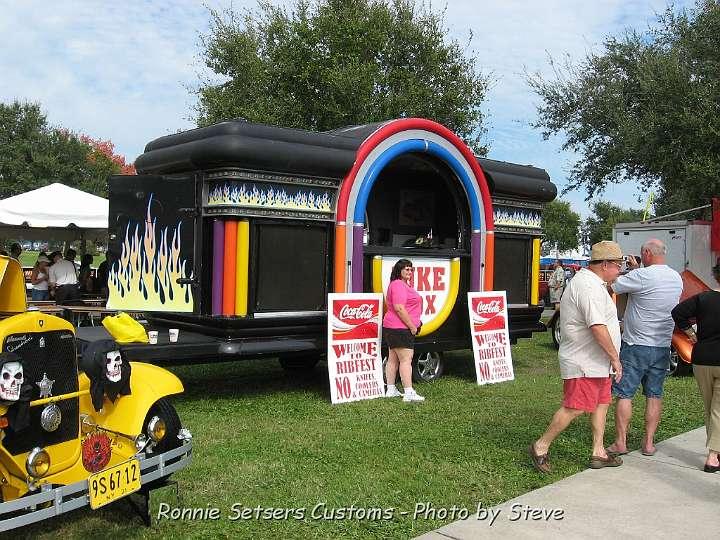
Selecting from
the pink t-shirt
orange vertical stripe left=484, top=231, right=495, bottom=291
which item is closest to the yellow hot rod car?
the pink t-shirt

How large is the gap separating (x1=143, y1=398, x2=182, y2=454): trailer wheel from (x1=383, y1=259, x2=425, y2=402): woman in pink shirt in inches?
147

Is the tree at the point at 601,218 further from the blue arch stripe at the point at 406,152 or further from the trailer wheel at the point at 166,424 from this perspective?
the trailer wheel at the point at 166,424

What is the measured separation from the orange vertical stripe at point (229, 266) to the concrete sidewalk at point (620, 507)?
3635mm

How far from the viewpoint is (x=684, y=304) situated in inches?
220

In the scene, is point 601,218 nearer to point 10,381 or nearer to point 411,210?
point 411,210

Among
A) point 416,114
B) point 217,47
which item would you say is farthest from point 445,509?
point 217,47

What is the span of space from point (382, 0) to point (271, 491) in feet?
53.1

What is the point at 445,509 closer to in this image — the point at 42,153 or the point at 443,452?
the point at 443,452

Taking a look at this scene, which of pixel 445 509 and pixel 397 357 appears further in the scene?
pixel 397 357

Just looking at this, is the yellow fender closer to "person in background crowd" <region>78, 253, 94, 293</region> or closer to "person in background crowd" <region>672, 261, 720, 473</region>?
"person in background crowd" <region>672, 261, 720, 473</region>

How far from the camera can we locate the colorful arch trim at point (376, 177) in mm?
Answer: 8000

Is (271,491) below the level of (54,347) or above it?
below

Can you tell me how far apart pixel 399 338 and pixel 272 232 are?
1804mm

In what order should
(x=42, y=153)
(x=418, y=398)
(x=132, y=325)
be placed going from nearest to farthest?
(x=132, y=325), (x=418, y=398), (x=42, y=153)
